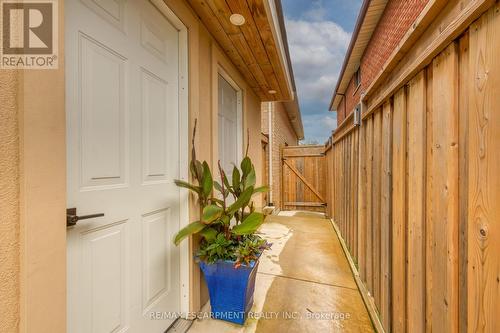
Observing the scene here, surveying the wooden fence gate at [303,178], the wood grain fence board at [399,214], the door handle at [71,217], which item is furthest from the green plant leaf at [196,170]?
the wooden fence gate at [303,178]

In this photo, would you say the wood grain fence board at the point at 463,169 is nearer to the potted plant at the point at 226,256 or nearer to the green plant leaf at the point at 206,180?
the potted plant at the point at 226,256

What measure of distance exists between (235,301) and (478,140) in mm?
1745

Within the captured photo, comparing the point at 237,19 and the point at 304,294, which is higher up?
the point at 237,19

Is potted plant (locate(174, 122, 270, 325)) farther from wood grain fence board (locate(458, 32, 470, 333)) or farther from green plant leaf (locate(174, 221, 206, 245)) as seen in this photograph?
wood grain fence board (locate(458, 32, 470, 333))

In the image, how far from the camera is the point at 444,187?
0.89 metres

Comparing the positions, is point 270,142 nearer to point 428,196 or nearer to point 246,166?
point 246,166

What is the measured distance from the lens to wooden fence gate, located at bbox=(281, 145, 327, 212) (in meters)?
6.00

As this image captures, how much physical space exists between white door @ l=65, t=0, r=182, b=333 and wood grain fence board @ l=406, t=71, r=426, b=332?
1.53 meters

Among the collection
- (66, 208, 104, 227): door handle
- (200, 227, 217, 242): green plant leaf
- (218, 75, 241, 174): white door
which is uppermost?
(218, 75, 241, 174): white door

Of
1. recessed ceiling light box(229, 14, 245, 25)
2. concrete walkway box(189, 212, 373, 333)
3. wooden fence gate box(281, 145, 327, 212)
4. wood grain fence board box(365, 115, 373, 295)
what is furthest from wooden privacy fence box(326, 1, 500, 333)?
wooden fence gate box(281, 145, 327, 212)

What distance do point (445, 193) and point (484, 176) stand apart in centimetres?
21

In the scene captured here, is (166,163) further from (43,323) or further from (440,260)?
(440,260)

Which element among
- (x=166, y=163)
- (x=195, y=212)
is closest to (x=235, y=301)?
(x=195, y=212)

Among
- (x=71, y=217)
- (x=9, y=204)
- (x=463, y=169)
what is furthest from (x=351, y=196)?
(x=9, y=204)
